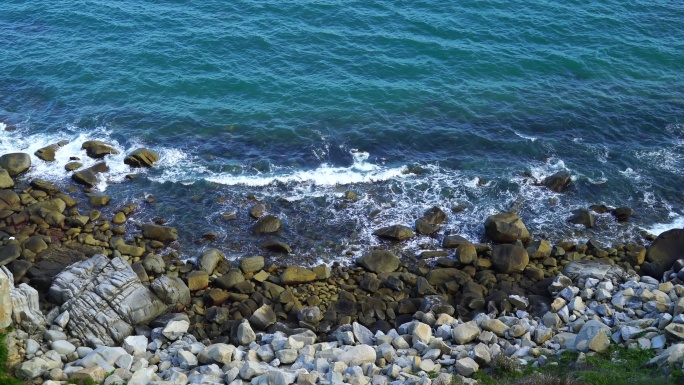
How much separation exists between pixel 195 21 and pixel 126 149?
65.6 feet

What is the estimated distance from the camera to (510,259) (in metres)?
40.9

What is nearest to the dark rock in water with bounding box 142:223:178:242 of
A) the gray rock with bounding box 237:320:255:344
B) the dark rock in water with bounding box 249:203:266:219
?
the dark rock in water with bounding box 249:203:266:219

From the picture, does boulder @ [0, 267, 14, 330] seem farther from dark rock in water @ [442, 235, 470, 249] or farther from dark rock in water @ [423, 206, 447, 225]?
dark rock in water @ [423, 206, 447, 225]

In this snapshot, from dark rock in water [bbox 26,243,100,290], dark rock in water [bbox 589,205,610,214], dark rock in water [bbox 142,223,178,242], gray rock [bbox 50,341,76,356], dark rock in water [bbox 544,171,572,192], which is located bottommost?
dark rock in water [bbox 26,243,100,290]

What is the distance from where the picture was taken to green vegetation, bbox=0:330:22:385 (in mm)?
28844

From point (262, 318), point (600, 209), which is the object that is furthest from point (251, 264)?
point (600, 209)

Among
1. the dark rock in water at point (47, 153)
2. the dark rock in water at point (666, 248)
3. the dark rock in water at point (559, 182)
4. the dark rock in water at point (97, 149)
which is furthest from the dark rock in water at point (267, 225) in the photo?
the dark rock in water at point (666, 248)

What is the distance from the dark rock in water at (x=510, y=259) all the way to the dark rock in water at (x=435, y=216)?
16.2 feet

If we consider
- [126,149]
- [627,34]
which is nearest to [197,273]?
[126,149]

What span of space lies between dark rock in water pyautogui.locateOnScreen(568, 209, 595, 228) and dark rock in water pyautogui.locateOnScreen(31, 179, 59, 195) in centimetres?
3353

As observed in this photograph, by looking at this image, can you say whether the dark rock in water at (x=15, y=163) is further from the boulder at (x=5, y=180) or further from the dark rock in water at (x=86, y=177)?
the dark rock in water at (x=86, y=177)

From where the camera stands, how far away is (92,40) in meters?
65.1

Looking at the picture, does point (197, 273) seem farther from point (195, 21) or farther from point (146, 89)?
point (195, 21)

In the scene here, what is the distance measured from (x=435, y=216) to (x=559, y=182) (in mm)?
9691
